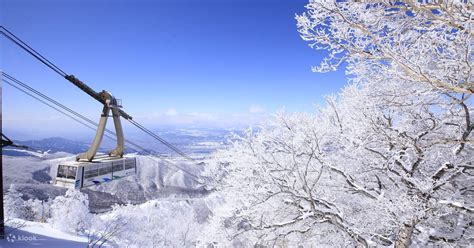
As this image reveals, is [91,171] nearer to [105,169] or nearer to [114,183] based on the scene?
[105,169]

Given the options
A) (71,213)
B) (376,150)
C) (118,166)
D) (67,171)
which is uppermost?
(376,150)

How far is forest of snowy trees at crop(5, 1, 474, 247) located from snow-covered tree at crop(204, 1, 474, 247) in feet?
0.08

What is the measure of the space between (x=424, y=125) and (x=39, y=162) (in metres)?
105

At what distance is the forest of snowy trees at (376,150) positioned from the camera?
335 cm

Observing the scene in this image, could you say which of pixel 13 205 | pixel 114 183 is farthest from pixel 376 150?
pixel 114 183

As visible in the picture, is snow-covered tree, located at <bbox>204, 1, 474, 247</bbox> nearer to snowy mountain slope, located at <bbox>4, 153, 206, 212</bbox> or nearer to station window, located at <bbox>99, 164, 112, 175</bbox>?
station window, located at <bbox>99, 164, 112, 175</bbox>

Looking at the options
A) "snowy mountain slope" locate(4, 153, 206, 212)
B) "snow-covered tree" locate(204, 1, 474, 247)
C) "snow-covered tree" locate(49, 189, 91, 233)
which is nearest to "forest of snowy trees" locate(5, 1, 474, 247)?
"snow-covered tree" locate(204, 1, 474, 247)

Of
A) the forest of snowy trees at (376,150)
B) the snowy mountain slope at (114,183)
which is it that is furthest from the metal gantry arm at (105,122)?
the snowy mountain slope at (114,183)

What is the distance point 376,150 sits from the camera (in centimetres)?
571

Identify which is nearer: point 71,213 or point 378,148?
point 378,148

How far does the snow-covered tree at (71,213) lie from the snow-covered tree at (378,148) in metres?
19.0

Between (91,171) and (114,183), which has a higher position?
(91,171)

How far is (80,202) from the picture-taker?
24.3 meters

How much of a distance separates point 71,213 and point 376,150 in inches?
1003
